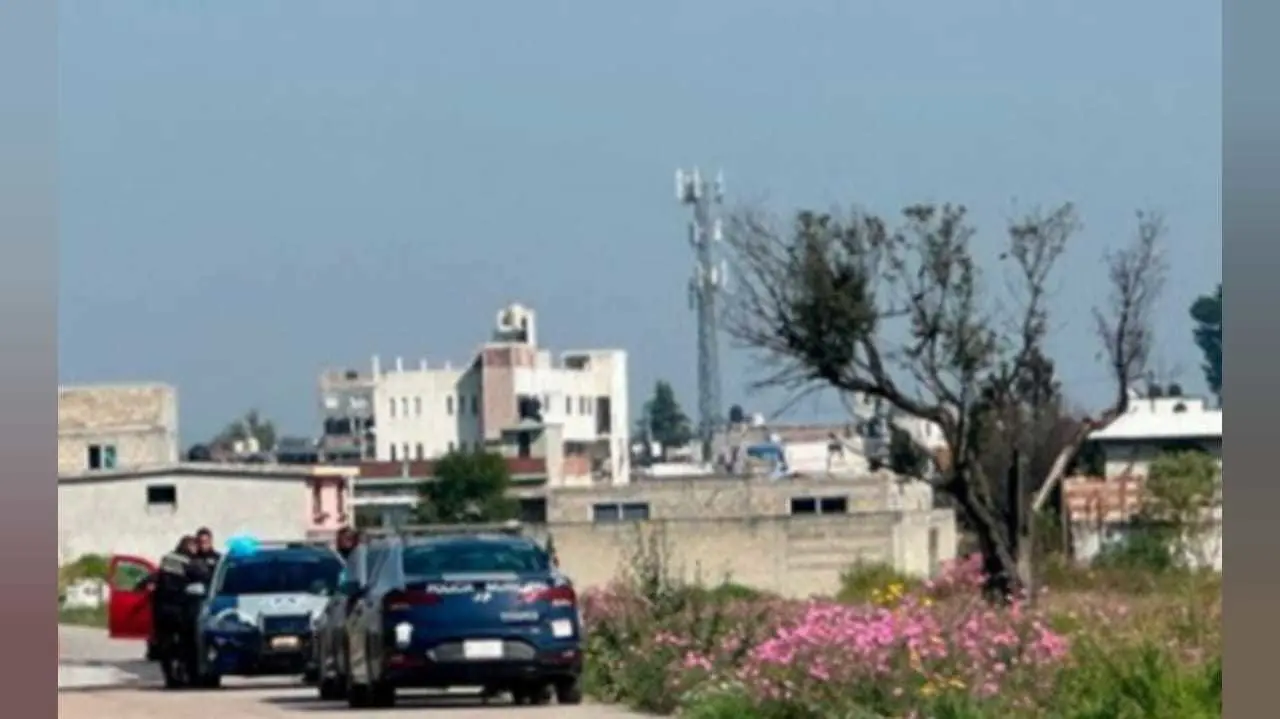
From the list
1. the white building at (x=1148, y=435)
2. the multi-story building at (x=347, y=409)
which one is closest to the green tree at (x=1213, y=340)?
the white building at (x=1148, y=435)

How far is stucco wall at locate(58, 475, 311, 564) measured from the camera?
83.5 meters

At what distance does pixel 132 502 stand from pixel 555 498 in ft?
45.4

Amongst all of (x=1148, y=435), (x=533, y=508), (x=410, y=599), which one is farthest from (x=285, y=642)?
(x=533, y=508)

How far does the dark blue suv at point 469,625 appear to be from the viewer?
25.4 m

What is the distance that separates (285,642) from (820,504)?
61.0m

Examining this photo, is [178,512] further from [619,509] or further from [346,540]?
[346,540]

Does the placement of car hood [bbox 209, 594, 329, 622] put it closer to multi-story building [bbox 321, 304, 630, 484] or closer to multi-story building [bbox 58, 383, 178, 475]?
multi-story building [bbox 58, 383, 178, 475]

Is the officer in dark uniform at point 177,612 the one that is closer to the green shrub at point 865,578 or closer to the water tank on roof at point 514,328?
the green shrub at point 865,578

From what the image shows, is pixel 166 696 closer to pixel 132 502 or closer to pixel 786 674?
pixel 786 674

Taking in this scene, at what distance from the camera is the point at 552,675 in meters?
25.6

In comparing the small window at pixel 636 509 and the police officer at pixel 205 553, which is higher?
the police officer at pixel 205 553

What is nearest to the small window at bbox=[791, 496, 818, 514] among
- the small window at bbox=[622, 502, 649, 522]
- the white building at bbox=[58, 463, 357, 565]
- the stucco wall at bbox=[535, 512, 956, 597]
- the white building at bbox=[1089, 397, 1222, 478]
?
the small window at bbox=[622, 502, 649, 522]

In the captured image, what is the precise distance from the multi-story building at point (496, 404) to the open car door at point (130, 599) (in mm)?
74200
